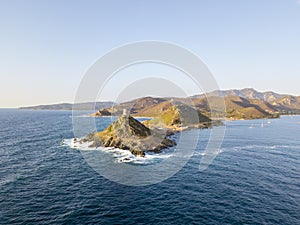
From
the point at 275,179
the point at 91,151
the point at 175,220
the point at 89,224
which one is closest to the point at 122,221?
the point at 89,224

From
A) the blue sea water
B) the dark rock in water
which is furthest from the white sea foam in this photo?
the blue sea water

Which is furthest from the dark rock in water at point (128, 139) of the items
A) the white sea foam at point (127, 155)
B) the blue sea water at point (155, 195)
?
the blue sea water at point (155, 195)

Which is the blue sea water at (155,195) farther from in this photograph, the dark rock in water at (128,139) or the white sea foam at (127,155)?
the dark rock in water at (128,139)

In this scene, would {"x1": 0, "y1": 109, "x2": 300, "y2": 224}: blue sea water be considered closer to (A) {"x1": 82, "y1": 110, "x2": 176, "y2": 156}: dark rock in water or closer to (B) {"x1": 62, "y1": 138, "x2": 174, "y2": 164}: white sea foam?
(B) {"x1": 62, "y1": 138, "x2": 174, "y2": 164}: white sea foam

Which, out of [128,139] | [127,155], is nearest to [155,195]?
[127,155]

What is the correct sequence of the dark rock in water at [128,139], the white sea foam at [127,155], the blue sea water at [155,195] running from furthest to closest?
the dark rock in water at [128,139] < the white sea foam at [127,155] < the blue sea water at [155,195]

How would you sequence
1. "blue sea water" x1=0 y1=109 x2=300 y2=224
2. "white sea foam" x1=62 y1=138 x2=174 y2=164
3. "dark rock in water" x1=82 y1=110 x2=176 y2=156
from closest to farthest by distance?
"blue sea water" x1=0 y1=109 x2=300 y2=224
"white sea foam" x1=62 y1=138 x2=174 y2=164
"dark rock in water" x1=82 y1=110 x2=176 y2=156

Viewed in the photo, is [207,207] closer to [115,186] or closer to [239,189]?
[239,189]

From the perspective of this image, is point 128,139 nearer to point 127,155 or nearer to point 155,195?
point 127,155

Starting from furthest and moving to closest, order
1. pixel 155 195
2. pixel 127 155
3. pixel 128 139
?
pixel 128 139 → pixel 127 155 → pixel 155 195

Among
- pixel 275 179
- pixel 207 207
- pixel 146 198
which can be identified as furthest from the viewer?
pixel 275 179

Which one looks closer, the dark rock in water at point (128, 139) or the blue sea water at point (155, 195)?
the blue sea water at point (155, 195)
